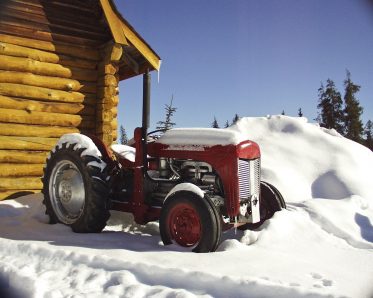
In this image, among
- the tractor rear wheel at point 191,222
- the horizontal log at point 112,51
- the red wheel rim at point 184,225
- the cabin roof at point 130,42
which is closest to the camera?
the tractor rear wheel at point 191,222

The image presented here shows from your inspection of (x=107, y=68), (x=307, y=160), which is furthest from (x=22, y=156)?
(x=307, y=160)

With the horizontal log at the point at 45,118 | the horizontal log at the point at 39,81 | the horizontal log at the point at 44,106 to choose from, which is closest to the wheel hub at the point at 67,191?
the horizontal log at the point at 45,118

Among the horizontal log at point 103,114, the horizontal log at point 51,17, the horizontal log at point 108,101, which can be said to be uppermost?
the horizontal log at point 51,17

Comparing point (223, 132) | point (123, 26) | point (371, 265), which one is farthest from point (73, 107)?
point (371, 265)

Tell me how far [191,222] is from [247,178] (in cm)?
80

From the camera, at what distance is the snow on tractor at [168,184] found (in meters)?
3.70

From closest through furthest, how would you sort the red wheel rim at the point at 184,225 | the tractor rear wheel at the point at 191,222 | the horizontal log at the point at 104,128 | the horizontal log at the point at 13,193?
the tractor rear wheel at the point at 191,222 < the red wheel rim at the point at 184,225 < the horizontal log at the point at 13,193 < the horizontal log at the point at 104,128

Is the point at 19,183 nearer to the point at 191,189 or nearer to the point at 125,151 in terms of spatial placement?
the point at 125,151

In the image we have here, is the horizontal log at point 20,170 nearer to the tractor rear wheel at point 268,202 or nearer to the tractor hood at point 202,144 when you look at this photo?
the tractor hood at point 202,144

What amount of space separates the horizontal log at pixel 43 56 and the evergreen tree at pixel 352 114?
97.3 feet

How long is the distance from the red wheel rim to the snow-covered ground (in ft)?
0.56

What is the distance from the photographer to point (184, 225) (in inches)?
146

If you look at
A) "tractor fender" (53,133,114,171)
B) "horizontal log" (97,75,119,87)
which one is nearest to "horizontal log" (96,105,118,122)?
"horizontal log" (97,75,119,87)

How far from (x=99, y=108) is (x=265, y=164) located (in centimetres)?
485
